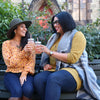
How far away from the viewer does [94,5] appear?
36.8ft

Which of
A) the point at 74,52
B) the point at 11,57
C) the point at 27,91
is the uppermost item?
the point at 74,52

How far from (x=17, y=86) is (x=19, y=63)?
425 mm

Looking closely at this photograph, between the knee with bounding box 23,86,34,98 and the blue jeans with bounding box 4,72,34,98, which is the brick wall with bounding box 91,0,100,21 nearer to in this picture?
the blue jeans with bounding box 4,72,34,98

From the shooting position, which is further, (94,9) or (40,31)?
(94,9)

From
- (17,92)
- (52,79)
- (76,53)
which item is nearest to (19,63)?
(17,92)

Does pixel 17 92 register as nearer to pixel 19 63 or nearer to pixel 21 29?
pixel 19 63

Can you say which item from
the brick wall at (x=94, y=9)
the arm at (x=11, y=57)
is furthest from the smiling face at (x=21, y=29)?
the brick wall at (x=94, y=9)

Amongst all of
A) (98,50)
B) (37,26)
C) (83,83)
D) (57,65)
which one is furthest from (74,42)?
(37,26)

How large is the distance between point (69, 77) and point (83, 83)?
0.26 meters

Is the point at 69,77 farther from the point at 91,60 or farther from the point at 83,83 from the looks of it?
the point at 91,60

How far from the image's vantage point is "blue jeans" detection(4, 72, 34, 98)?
7.49 feet

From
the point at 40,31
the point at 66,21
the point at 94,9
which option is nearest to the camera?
the point at 66,21

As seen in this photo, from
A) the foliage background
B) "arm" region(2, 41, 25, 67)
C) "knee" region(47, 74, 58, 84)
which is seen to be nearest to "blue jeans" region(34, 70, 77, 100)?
"knee" region(47, 74, 58, 84)

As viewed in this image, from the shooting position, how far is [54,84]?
6.88ft
